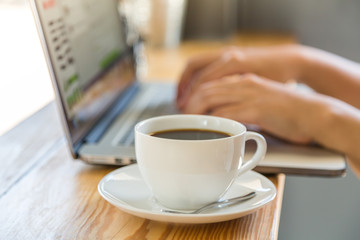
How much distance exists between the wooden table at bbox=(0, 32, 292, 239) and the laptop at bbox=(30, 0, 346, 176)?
0.03m

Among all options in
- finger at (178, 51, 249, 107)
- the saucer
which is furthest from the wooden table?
finger at (178, 51, 249, 107)

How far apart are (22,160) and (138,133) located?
0.28 meters

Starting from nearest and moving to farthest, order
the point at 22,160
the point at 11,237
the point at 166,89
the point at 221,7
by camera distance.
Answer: the point at 11,237
the point at 22,160
the point at 166,89
the point at 221,7

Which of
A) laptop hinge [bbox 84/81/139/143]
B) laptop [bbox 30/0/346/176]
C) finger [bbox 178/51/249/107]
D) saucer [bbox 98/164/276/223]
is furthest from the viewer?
finger [bbox 178/51/249/107]

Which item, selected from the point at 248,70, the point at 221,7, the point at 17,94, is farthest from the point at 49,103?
the point at 221,7

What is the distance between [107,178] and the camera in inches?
20.9

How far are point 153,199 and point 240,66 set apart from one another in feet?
1.60

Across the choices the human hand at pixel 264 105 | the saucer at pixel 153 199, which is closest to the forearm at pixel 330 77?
the human hand at pixel 264 105

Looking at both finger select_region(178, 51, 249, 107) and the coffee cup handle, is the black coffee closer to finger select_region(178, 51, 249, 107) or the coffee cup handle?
the coffee cup handle

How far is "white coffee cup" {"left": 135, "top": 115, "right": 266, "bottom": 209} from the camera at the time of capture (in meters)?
0.45

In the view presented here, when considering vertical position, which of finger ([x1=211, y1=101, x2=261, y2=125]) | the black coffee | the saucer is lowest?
finger ([x1=211, y1=101, x2=261, y2=125])

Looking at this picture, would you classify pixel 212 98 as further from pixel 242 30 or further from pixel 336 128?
pixel 242 30

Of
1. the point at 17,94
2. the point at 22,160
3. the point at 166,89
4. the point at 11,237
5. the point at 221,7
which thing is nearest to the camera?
the point at 11,237

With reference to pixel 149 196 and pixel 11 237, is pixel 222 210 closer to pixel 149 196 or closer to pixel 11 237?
pixel 149 196
